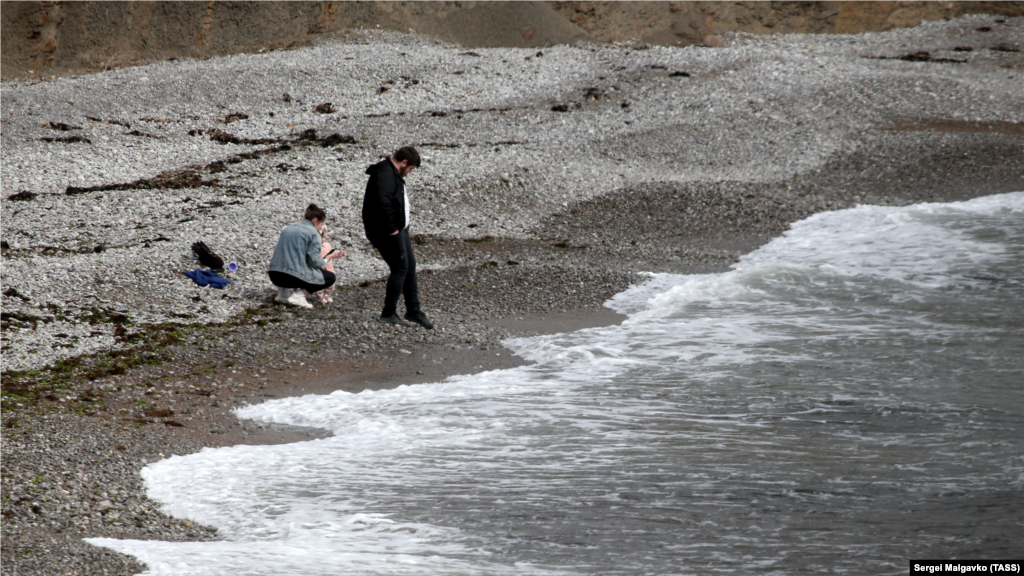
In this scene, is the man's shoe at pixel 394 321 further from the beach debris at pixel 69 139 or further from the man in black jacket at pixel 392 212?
the beach debris at pixel 69 139

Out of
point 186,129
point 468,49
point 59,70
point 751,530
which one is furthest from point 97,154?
point 751,530

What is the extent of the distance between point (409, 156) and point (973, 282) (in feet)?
28.0

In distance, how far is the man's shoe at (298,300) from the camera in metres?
10.2

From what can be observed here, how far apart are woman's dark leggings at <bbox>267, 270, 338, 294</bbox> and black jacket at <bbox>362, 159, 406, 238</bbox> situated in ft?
5.51

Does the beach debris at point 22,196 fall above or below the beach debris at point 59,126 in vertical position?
below

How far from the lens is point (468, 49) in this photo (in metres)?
26.8

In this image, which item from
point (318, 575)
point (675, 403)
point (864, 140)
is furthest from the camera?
point (864, 140)

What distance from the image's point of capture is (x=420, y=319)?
9.50 metres

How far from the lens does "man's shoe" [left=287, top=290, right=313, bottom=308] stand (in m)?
10.2

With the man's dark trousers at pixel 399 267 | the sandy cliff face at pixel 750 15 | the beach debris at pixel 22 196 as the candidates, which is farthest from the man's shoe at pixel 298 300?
the sandy cliff face at pixel 750 15

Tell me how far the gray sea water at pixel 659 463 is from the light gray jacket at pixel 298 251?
2.67 meters

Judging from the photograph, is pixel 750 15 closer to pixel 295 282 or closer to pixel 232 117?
pixel 232 117

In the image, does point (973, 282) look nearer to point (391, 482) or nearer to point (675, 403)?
point (675, 403)

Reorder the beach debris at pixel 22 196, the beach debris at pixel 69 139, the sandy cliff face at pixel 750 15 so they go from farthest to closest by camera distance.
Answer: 1. the sandy cliff face at pixel 750 15
2. the beach debris at pixel 69 139
3. the beach debris at pixel 22 196
